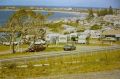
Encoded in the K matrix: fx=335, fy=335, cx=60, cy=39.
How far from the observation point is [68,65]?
527 cm

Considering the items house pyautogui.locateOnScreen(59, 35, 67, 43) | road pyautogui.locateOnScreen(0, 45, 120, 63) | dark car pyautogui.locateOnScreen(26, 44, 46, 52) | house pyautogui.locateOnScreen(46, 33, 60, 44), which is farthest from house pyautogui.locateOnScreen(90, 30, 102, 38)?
dark car pyautogui.locateOnScreen(26, 44, 46, 52)

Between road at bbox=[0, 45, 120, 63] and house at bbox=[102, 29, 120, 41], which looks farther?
house at bbox=[102, 29, 120, 41]

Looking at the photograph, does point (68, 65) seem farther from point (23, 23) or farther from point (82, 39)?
point (23, 23)

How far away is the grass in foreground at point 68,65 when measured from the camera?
5.01 meters

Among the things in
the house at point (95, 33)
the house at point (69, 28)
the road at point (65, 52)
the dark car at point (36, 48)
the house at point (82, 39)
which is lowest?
the road at point (65, 52)

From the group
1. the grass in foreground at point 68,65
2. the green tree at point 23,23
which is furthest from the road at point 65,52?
the green tree at point 23,23

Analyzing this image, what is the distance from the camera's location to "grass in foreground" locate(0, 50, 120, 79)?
5008mm

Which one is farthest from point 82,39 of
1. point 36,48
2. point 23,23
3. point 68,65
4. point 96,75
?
point 23,23

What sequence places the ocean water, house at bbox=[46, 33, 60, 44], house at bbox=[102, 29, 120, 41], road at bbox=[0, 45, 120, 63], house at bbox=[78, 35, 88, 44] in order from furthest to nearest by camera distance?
1. house at bbox=[102, 29, 120, 41]
2. house at bbox=[78, 35, 88, 44]
3. house at bbox=[46, 33, 60, 44]
4. road at bbox=[0, 45, 120, 63]
5. the ocean water

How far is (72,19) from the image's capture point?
531 centimetres

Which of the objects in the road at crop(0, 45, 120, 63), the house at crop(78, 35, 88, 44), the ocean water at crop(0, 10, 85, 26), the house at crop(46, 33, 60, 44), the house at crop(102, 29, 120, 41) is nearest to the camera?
the ocean water at crop(0, 10, 85, 26)

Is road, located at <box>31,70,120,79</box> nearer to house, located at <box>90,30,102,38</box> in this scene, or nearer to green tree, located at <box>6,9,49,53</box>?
house, located at <box>90,30,102,38</box>

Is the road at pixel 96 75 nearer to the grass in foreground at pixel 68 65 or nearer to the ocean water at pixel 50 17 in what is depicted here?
the grass in foreground at pixel 68 65

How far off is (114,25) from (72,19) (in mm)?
748
